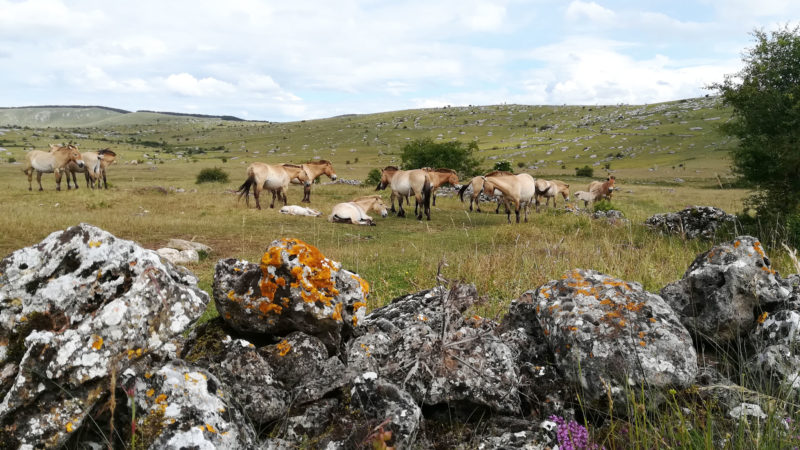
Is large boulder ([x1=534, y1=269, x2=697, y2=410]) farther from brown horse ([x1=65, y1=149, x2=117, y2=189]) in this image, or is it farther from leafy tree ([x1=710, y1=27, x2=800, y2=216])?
brown horse ([x1=65, y1=149, x2=117, y2=189])

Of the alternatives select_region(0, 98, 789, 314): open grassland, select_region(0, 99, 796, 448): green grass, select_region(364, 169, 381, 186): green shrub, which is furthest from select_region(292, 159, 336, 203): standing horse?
select_region(364, 169, 381, 186): green shrub

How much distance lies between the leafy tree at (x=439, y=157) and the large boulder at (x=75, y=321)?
38.7 meters

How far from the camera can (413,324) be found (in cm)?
393

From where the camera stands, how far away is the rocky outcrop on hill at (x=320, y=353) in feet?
8.52

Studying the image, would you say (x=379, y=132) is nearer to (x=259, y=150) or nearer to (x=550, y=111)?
(x=259, y=150)

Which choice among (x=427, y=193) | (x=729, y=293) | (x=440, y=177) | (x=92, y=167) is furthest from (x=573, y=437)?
(x=92, y=167)

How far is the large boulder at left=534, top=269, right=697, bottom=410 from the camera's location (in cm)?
307

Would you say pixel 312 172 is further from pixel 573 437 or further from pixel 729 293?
pixel 573 437

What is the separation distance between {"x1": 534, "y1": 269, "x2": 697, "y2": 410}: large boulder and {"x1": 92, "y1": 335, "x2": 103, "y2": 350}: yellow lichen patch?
287 centimetres

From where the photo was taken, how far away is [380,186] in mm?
28719

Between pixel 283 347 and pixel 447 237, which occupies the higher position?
pixel 283 347

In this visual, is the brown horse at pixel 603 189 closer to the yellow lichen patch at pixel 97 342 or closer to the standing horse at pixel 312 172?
the standing horse at pixel 312 172

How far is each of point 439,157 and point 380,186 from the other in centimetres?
1432

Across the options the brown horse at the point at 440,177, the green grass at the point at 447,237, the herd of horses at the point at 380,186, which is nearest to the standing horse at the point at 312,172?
the herd of horses at the point at 380,186
